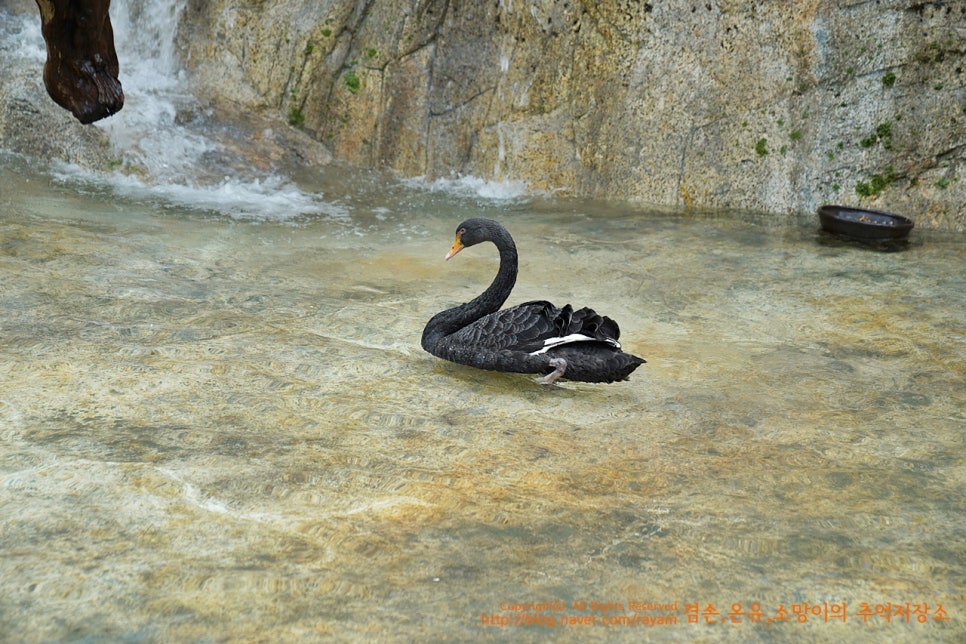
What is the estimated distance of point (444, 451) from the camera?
13.0 feet

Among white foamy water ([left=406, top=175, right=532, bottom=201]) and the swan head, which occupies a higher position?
white foamy water ([left=406, top=175, right=532, bottom=201])

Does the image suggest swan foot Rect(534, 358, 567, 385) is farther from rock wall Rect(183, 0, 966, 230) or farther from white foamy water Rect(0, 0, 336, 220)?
rock wall Rect(183, 0, 966, 230)

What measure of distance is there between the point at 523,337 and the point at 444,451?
973 millimetres

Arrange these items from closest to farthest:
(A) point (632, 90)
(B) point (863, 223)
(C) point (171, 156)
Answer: (B) point (863, 223) < (A) point (632, 90) < (C) point (171, 156)

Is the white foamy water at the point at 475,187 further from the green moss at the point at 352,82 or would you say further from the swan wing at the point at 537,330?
the swan wing at the point at 537,330

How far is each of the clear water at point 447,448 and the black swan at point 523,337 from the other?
5.6 inches

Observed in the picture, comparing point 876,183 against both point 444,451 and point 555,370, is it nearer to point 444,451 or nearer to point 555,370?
point 555,370

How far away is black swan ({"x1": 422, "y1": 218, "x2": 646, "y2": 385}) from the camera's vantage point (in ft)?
15.1

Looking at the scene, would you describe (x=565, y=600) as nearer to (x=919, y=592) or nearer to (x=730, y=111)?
(x=919, y=592)

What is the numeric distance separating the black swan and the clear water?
5.6 inches

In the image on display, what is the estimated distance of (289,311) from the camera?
580 centimetres

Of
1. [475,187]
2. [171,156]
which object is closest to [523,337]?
[475,187]

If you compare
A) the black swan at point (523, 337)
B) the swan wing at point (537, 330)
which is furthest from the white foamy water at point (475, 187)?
the swan wing at point (537, 330)

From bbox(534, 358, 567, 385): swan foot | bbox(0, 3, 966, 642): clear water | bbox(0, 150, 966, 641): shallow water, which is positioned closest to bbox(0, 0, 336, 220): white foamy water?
bbox(0, 3, 966, 642): clear water
